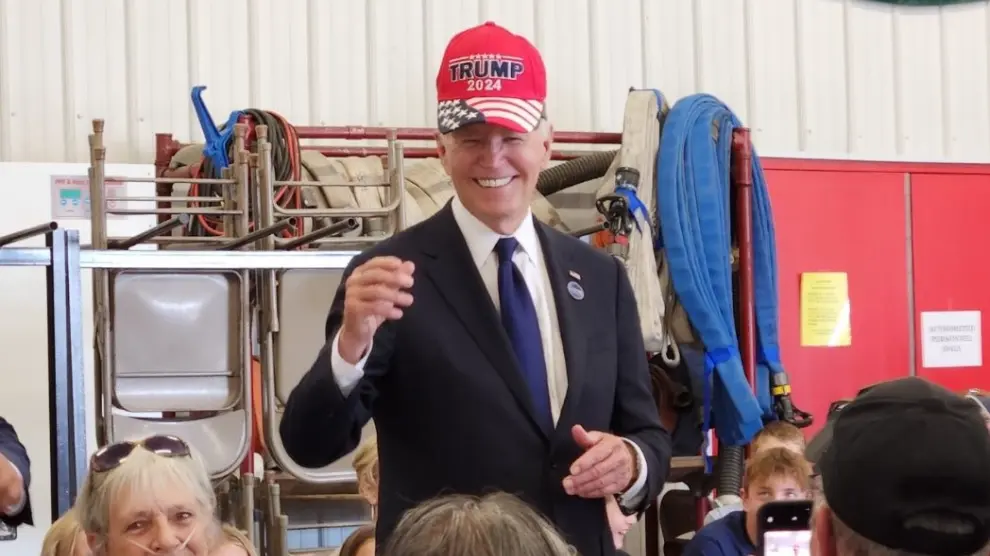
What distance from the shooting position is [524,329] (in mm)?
1730

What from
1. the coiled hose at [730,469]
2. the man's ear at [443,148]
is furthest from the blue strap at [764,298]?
the man's ear at [443,148]

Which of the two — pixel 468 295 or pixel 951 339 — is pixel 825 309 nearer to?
pixel 951 339

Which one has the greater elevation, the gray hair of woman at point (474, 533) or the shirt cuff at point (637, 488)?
the gray hair of woman at point (474, 533)

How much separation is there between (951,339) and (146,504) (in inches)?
173

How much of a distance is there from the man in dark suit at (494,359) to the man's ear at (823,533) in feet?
1.65

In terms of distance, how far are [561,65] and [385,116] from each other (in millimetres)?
775


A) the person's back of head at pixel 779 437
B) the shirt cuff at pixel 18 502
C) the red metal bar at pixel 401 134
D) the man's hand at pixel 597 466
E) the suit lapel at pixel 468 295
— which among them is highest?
the red metal bar at pixel 401 134

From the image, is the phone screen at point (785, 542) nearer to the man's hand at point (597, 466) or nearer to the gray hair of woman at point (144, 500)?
the man's hand at point (597, 466)

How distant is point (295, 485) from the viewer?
449 cm

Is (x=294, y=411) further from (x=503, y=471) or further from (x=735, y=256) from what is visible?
(x=735, y=256)

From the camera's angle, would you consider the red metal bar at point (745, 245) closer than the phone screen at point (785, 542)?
No

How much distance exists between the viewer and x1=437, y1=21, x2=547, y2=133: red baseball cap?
1.73 m

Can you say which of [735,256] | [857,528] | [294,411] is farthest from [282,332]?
[857,528]

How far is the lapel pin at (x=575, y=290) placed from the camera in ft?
5.82
